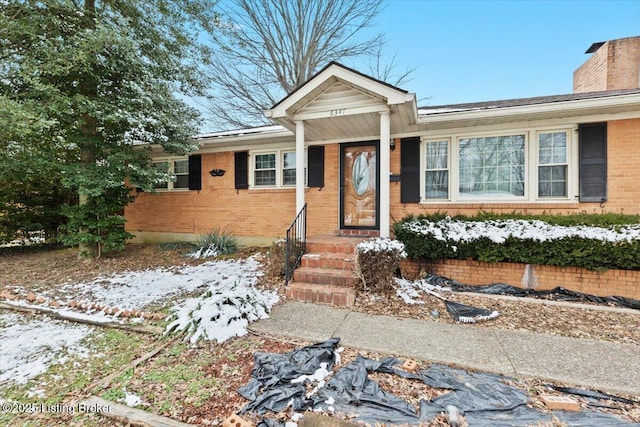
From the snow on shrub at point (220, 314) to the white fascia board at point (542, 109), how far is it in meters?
4.78

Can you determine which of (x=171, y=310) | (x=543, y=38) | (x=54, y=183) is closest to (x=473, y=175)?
(x=171, y=310)

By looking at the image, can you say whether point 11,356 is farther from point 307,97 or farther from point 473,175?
point 473,175

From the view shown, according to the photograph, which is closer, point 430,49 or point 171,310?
point 171,310

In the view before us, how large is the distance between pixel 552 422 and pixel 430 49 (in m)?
13.8

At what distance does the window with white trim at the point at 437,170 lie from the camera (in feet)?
20.7

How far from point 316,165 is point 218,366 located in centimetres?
530

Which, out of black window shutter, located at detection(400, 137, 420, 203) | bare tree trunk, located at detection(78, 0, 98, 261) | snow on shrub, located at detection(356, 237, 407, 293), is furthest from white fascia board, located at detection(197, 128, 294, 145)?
snow on shrub, located at detection(356, 237, 407, 293)

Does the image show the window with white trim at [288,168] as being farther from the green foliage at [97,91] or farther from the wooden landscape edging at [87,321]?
the wooden landscape edging at [87,321]

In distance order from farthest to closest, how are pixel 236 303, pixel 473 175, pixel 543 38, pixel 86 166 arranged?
pixel 543 38 < pixel 86 166 < pixel 473 175 < pixel 236 303

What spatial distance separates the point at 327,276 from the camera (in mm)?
4629

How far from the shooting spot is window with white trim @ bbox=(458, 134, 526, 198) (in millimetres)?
5883

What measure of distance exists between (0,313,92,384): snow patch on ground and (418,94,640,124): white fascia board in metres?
6.54

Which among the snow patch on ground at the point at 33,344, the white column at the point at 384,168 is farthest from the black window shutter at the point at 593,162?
the snow patch on ground at the point at 33,344

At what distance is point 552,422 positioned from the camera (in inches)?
73.5
